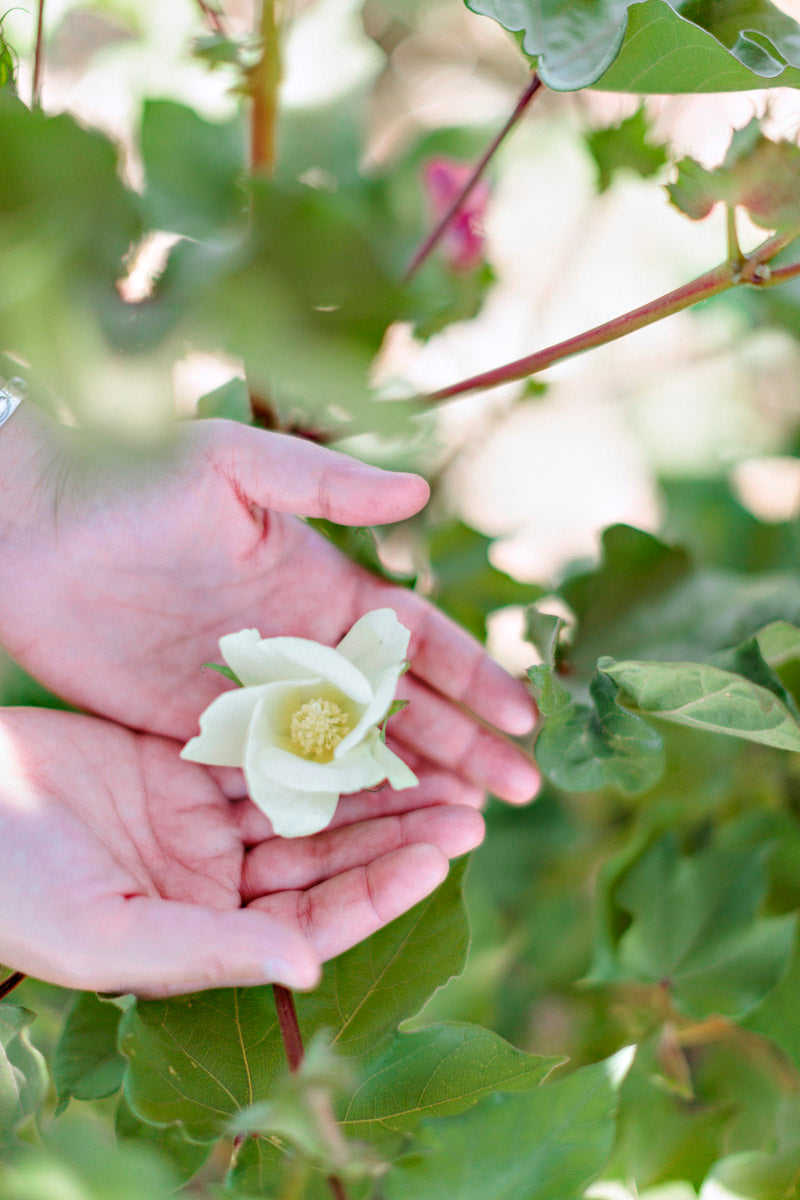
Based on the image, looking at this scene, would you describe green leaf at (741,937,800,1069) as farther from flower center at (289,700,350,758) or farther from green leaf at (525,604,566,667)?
flower center at (289,700,350,758)

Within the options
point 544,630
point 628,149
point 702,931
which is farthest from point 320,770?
point 628,149

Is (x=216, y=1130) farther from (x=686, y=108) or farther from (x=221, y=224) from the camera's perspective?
(x=686, y=108)

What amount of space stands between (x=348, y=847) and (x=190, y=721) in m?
0.21

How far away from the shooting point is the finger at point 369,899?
0.72m

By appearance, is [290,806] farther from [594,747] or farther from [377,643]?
[594,747]

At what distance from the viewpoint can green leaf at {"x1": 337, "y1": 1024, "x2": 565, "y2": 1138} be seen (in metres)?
0.68

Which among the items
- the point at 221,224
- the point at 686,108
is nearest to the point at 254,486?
the point at 221,224

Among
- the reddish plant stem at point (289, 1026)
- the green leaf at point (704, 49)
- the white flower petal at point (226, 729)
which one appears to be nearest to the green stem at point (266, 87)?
the green leaf at point (704, 49)

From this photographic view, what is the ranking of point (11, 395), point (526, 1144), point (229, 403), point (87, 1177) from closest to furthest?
1. point (87, 1177)
2. point (526, 1144)
3. point (11, 395)
4. point (229, 403)

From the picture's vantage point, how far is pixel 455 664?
0.92 metres

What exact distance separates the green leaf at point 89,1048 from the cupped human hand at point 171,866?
0.44ft

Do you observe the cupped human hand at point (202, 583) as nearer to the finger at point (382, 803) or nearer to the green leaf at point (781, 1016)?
the finger at point (382, 803)

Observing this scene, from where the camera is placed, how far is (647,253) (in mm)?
1528

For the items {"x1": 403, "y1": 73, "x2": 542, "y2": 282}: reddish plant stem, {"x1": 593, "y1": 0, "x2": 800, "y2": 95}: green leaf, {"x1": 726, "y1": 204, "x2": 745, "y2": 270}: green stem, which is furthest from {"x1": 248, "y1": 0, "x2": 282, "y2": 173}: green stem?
{"x1": 726, "y1": 204, "x2": 745, "y2": 270}: green stem
